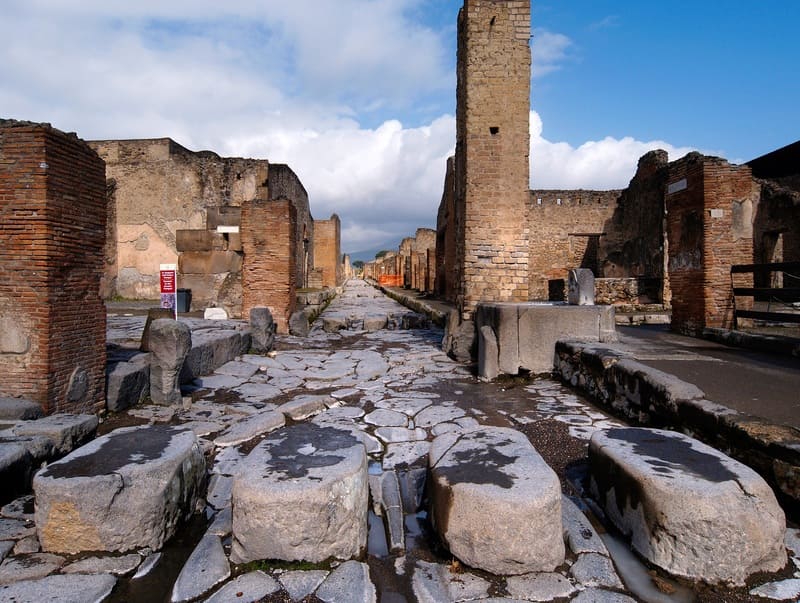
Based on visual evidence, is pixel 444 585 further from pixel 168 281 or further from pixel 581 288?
pixel 168 281

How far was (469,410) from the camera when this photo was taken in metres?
4.20

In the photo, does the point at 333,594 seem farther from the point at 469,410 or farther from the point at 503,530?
the point at 469,410

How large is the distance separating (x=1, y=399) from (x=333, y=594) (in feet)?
9.27

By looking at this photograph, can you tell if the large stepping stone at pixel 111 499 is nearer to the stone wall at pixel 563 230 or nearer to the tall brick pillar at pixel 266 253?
the tall brick pillar at pixel 266 253

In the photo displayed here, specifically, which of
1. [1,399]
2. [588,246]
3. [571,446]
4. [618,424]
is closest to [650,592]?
[571,446]

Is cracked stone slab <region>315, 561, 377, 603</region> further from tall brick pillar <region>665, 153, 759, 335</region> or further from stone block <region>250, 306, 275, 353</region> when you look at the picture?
tall brick pillar <region>665, 153, 759, 335</region>

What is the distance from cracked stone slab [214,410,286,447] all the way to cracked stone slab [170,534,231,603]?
4.69 feet

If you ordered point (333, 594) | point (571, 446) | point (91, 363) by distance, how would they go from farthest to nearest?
point (91, 363), point (571, 446), point (333, 594)

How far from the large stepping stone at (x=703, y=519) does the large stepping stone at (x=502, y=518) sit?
37 cm

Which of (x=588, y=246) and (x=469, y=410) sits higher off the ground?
(x=588, y=246)

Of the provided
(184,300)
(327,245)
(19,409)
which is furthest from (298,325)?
(327,245)

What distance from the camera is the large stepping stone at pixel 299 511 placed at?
1.84 metres

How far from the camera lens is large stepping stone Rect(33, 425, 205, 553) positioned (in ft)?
6.34

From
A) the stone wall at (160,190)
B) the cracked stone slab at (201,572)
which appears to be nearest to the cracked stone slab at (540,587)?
the cracked stone slab at (201,572)
